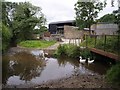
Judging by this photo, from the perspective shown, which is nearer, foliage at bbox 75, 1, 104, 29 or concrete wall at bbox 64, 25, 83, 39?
foliage at bbox 75, 1, 104, 29

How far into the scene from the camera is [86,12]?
24078 millimetres

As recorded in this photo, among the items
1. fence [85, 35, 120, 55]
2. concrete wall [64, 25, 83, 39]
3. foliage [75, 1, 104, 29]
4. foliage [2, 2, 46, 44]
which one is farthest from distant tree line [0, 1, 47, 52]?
fence [85, 35, 120, 55]

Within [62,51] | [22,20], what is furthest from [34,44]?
[62,51]

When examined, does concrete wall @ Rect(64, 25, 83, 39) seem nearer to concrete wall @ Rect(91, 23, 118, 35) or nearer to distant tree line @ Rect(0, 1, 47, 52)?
distant tree line @ Rect(0, 1, 47, 52)

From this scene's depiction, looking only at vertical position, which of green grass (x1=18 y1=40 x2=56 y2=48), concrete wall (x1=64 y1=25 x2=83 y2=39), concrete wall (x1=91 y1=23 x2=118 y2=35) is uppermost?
concrete wall (x1=91 y1=23 x2=118 y2=35)

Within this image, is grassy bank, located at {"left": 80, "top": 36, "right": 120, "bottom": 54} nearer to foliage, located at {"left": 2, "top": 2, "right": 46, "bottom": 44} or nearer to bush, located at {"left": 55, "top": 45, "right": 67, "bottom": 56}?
bush, located at {"left": 55, "top": 45, "right": 67, "bottom": 56}

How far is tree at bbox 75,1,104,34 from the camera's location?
2386 cm

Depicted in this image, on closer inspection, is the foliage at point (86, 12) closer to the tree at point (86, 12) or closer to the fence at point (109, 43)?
the tree at point (86, 12)

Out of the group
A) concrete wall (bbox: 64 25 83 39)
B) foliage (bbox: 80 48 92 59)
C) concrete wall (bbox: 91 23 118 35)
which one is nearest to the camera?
foliage (bbox: 80 48 92 59)

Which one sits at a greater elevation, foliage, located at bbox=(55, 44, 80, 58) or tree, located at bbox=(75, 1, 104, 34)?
tree, located at bbox=(75, 1, 104, 34)

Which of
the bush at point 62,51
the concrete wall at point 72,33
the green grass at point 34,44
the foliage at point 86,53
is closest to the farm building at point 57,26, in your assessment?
the concrete wall at point 72,33

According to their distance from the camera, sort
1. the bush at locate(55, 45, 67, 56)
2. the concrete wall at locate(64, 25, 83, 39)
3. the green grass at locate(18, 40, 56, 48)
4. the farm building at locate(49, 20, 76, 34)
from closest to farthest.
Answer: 1. the bush at locate(55, 45, 67, 56)
2. the green grass at locate(18, 40, 56, 48)
3. the concrete wall at locate(64, 25, 83, 39)
4. the farm building at locate(49, 20, 76, 34)

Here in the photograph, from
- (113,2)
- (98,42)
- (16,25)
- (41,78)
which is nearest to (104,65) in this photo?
(98,42)

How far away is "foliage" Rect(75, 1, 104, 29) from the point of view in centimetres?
2386
